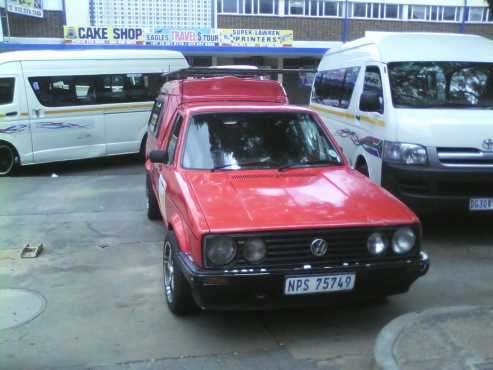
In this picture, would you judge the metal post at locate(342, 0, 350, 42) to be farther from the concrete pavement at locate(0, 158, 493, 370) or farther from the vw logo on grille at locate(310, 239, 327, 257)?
the vw logo on grille at locate(310, 239, 327, 257)

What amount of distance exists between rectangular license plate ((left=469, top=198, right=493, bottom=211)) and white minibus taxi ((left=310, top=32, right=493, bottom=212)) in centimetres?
1

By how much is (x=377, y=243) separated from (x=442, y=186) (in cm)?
243

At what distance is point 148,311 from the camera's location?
4.66 metres

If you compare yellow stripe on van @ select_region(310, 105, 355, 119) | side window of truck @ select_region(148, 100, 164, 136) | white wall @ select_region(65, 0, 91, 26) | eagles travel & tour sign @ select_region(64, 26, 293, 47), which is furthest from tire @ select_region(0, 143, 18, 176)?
white wall @ select_region(65, 0, 91, 26)

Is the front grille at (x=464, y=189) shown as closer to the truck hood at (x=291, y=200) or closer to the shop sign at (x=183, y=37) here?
the truck hood at (x=291, y=200)

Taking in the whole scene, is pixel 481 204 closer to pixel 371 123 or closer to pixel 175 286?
pixel 371 123

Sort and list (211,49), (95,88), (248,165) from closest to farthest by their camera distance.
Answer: (248,165), (95,88), (211,49)

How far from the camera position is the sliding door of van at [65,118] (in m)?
11.7

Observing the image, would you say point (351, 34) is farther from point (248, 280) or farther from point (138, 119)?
point (248, 280)

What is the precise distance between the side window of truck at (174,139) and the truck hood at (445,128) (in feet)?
7.95

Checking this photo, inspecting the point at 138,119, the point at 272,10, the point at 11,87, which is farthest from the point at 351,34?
the point at 11,87

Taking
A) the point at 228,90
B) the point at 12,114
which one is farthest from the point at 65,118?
the point at 228,90

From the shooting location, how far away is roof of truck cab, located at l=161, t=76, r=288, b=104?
6621 millimetres

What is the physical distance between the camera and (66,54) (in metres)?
11.9
